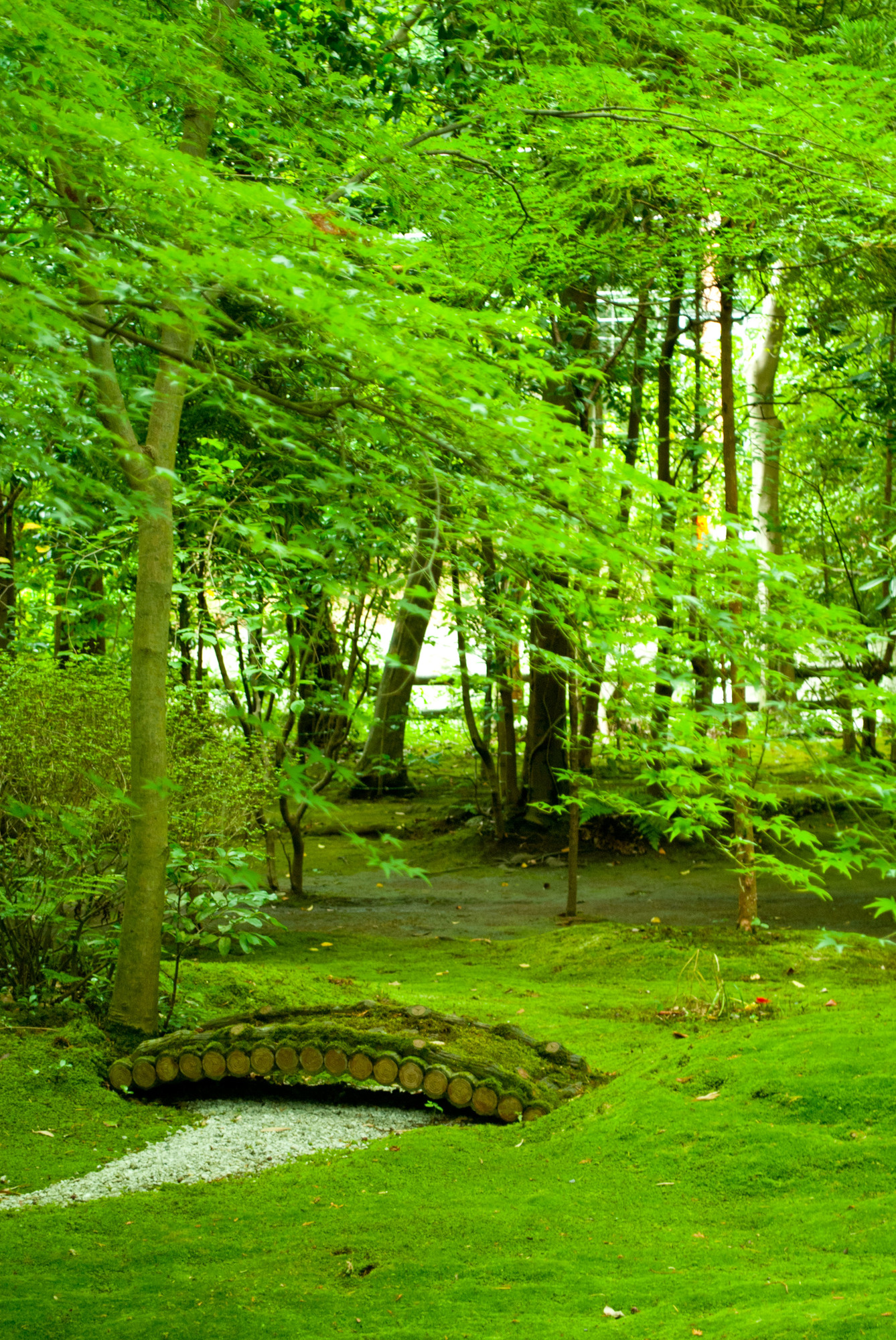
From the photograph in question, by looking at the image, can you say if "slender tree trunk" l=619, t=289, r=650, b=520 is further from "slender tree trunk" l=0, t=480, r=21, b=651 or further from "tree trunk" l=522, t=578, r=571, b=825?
"slender tree trunk" l=0, t=480, r=21, b=651

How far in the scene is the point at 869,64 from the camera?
6.35 metres

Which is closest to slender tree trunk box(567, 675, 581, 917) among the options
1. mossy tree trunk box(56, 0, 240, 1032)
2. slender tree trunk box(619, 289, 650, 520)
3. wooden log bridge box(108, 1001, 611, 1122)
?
slender tree trunk box(619, 289, 650, 520)

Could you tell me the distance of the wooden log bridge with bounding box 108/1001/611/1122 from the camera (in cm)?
450

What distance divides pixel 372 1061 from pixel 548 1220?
1440 mm

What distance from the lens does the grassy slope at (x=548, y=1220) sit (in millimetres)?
2668

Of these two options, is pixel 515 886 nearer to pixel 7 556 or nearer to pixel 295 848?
pixel 295 848

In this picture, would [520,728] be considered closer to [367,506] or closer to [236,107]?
[236,107]

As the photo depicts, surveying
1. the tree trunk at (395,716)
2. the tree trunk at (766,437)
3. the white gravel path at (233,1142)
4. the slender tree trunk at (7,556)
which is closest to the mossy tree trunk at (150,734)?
the white gravel path at (233,1142)

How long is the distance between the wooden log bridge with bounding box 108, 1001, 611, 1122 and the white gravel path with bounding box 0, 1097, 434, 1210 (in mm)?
135

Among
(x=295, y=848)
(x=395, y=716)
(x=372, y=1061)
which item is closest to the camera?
(x=372, y=1061)

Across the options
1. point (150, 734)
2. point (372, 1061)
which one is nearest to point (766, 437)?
point (150, 734)

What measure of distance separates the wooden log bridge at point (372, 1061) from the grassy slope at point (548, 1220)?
6.5 inches

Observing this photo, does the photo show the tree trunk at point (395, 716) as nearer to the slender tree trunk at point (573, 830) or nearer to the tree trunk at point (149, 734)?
the slender tree trunk at point (573, 830)

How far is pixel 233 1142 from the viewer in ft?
14.1
